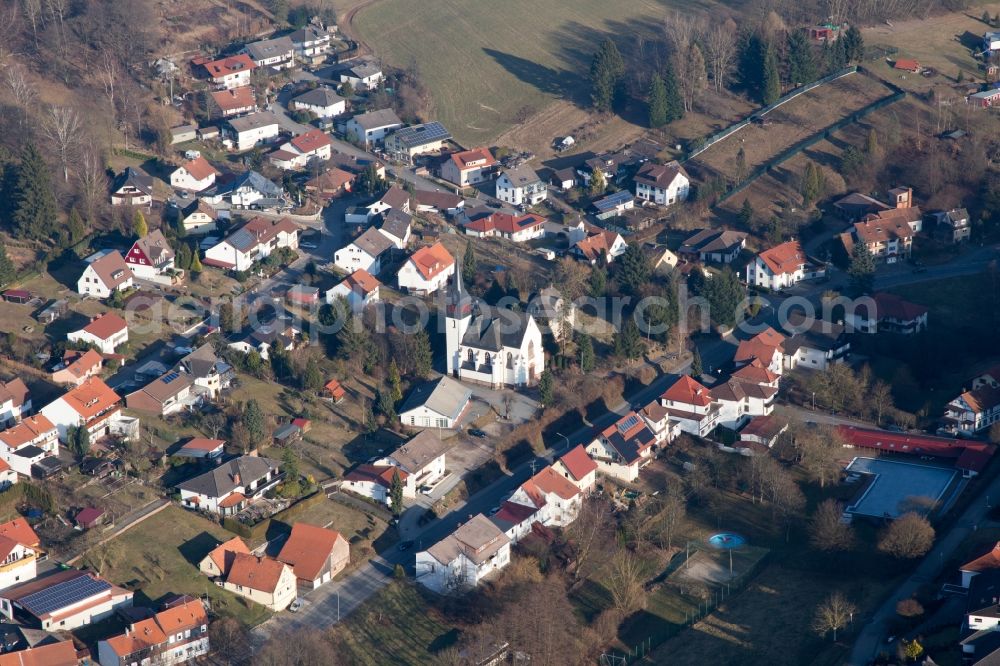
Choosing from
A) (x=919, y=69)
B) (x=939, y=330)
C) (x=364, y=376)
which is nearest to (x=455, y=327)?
(x=364, y=376)

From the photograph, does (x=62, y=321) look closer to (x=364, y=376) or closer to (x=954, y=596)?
(x=364, y=376)

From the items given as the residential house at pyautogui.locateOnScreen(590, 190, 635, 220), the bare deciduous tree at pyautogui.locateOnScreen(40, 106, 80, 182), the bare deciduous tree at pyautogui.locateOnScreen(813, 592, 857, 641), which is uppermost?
the bare deciduous tree at pyautogui.locateOnScreen(40, 106, 80, 182)

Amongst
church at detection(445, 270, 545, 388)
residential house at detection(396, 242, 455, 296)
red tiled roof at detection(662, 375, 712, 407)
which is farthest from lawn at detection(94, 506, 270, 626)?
residential house at detection(396, 242, 455, 296)

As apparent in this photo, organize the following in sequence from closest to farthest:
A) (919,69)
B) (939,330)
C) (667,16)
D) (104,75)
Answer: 1. (939,330)
2. (104,75)
3. (919,69)
4. (667,16)

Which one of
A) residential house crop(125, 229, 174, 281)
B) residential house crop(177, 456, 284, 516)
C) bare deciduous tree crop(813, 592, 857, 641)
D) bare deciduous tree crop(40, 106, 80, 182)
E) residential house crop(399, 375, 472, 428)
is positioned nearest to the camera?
bare deciduous tree crop(813, 592, 857, 641)

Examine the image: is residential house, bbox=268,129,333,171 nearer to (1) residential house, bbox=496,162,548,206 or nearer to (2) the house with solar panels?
(1) residential house, bbox=496,162,548,206

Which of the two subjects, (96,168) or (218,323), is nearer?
(218,323)
